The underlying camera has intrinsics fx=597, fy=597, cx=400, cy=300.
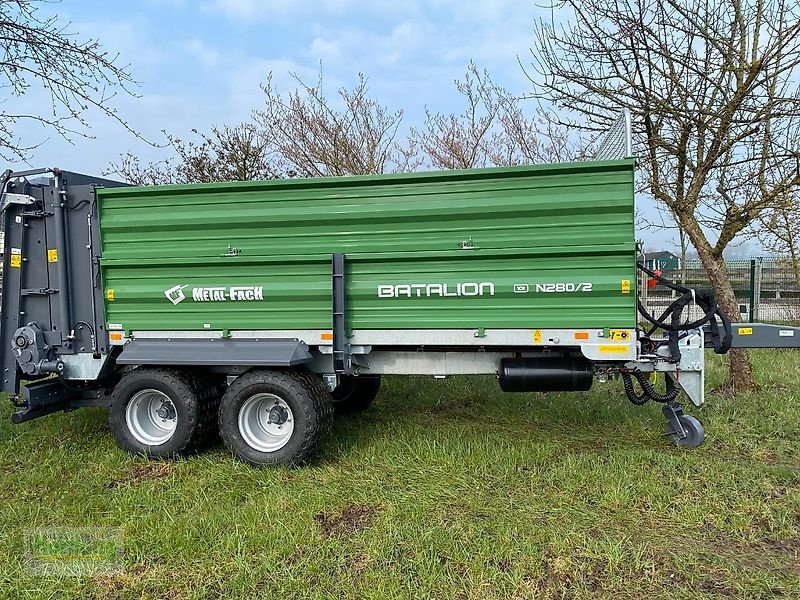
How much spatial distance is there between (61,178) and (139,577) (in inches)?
136

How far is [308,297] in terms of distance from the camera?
4.70 metres

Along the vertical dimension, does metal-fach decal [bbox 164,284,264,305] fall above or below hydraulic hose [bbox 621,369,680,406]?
above

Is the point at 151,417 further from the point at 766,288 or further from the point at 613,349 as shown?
the point at 766,288

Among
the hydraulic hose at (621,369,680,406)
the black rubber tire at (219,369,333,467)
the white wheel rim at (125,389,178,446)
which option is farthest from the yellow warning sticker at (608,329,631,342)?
the white wheel rim at (125,389,178,446)

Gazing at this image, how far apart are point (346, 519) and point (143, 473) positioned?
1.91m

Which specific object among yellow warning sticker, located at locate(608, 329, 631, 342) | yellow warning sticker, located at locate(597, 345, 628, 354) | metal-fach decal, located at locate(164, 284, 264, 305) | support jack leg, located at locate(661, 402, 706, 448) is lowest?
support jack leg, located at locate(661, 402, 706, 448)

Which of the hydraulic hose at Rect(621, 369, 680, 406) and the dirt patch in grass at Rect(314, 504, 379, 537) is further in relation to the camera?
the hydraulic hose at Rect(621, 369, 680, 406)

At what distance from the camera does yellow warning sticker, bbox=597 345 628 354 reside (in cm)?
427

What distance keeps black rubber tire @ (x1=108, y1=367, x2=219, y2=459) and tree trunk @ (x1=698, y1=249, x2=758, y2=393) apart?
Answer: 563 centimetres

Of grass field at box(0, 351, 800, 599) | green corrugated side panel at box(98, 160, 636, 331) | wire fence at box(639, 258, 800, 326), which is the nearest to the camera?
grass field at box(0, 351, 800, 599)

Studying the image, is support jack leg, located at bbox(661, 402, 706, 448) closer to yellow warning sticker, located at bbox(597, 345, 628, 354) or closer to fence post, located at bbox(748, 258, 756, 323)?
yellow warning sticker, located at bbox(597, 345, 628, 354)

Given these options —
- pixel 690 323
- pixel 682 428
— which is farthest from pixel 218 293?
pixel 682 428

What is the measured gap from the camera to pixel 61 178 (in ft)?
16.5

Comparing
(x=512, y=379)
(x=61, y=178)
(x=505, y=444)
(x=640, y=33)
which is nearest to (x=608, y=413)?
(x=505, y=444)
